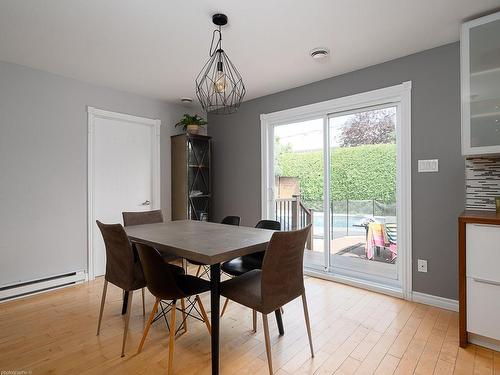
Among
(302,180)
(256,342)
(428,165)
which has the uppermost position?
(428,165)

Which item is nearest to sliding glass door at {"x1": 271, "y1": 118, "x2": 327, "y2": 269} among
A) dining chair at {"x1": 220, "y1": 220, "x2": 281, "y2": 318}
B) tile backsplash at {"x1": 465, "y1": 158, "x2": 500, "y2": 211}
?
dining chair at {"x1": 220, "y1": 220, "x2": 281, "y2": 318}

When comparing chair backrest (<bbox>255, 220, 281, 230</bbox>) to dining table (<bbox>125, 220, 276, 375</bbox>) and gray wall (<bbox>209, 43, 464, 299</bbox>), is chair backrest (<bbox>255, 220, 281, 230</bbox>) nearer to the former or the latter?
dining table (<bbox>125, 220, 276, 375</bbox>)

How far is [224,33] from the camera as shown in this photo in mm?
2373

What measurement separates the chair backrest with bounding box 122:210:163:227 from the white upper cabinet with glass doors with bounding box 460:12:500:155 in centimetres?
293

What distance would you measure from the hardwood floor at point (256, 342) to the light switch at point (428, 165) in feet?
4.22

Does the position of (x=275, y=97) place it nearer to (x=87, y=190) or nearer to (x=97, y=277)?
(x=87, y=190)

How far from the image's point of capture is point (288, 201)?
3.95 m

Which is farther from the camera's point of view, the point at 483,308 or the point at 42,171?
the point at 42,171

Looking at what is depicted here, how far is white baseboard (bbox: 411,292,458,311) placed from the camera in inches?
100.0

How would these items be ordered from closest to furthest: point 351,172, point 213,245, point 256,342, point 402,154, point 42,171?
point 213,245 < point 256,342 < point 402,154 < point 42,171 < point 351,172

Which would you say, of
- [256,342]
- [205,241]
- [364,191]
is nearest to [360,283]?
[364,191]

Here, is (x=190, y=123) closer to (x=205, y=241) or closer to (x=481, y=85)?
(x=205, y=241)

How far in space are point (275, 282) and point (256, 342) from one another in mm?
702

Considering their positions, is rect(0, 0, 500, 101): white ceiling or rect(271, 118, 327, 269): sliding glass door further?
rect(271, 118, 327, 269): sliding glass door
